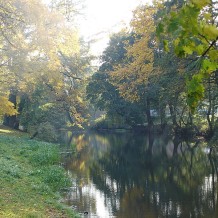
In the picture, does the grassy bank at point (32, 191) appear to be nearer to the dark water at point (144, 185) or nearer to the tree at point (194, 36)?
the dark water at point (144, 185)

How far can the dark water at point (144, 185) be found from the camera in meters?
10.6

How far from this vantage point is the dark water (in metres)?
10.6

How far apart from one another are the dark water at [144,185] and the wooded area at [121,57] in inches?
132

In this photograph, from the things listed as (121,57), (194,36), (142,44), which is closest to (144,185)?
(142,44)

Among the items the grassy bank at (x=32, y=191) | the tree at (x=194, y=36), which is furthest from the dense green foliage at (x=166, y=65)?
the grassy bank at (x=32, y=191)

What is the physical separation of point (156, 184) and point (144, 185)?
0.55 meters

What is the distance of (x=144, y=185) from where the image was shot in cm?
1409

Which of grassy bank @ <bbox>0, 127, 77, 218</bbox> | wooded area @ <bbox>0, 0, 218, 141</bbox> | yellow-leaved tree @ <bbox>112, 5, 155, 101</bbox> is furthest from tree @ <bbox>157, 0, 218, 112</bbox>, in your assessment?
yellow-leaved tree @ <bbox>112, 5, 155, 101</bbox>

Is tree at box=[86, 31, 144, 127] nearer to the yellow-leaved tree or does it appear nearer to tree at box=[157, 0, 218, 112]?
the yellow-leaved tree

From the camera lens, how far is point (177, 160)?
69.2 feet

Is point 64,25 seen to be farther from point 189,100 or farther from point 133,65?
point 189,100

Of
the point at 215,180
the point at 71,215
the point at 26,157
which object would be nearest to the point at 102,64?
the point at 26,157

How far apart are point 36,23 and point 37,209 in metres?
9.75

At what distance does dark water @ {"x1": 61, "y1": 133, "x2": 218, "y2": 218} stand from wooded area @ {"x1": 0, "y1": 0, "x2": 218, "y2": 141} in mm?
3359
